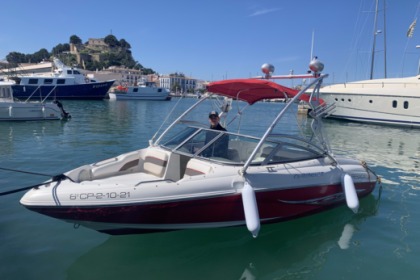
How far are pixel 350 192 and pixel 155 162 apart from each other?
3524 mm

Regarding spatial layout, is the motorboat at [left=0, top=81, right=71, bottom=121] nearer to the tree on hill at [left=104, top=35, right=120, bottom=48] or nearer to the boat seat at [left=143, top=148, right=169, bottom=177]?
the boat seat at [left=143, top=148, right=169, bottom=177]

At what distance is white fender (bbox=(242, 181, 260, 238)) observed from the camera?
4.41m

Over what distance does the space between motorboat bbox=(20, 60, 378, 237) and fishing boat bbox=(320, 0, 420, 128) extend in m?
20.8

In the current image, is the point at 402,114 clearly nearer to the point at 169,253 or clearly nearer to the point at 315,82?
the point at 315,82

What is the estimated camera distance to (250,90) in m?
6.93

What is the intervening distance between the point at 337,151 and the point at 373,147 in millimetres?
2460

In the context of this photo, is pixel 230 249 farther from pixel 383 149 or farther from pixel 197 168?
pixel 383 149

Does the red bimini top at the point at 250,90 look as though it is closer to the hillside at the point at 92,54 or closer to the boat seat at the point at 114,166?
the boat seat at the point at 114,166

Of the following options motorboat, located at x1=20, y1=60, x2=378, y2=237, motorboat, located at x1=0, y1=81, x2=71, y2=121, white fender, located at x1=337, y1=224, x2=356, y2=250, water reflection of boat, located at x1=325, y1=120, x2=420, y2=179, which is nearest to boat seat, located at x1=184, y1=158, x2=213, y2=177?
motorboat, located at x1=20, y1=60, x2=378, y2=237

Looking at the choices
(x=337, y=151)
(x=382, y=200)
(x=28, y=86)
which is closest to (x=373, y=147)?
(x=337, y=151)

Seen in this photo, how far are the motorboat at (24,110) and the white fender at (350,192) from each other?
21.2m

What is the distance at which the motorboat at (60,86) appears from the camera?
49.0 metres

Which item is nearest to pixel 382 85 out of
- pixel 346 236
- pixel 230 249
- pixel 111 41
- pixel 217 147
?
pixel 346 236

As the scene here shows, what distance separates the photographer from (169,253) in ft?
15.8
